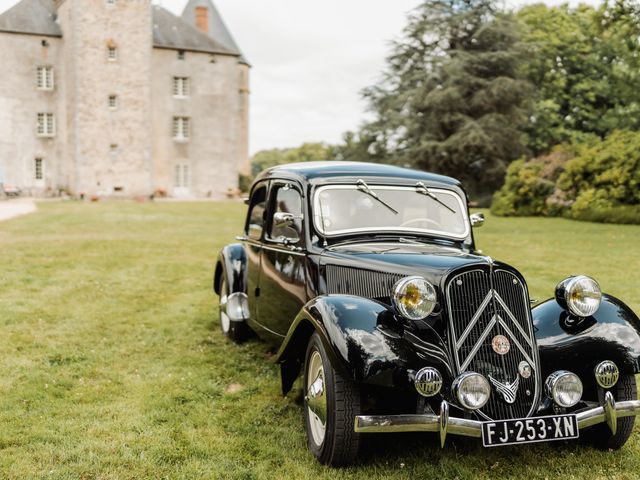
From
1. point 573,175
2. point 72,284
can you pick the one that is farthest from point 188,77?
point 72,284

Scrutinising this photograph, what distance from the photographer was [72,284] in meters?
10.7

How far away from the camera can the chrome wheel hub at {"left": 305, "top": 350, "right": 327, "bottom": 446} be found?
13.5 ft

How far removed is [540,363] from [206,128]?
43.2m

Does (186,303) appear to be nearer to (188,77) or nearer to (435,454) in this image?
(435,454)

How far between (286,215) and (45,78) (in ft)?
139

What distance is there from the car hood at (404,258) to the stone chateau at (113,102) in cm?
3835

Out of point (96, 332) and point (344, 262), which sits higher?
point (344, 262)

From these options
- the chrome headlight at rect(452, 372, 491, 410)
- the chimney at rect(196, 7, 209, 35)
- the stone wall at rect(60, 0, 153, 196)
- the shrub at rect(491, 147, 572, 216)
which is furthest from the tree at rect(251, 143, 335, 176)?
the chrome headlight at rect(452, 372, 491, 410)

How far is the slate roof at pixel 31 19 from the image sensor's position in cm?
4144

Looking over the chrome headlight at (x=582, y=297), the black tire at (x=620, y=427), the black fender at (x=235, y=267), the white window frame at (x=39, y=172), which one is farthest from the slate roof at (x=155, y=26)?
the black tire at (x=620, y=427)

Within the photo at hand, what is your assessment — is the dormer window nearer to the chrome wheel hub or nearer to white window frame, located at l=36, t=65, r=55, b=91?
white window frame, located at l=36, t=65, r=55, b=91

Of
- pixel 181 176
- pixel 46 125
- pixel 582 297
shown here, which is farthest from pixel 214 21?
pixel 582 297

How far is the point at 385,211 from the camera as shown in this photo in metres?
5.39

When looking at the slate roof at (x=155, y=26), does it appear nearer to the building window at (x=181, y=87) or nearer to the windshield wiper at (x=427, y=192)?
the building window at (x=181, y=87)
